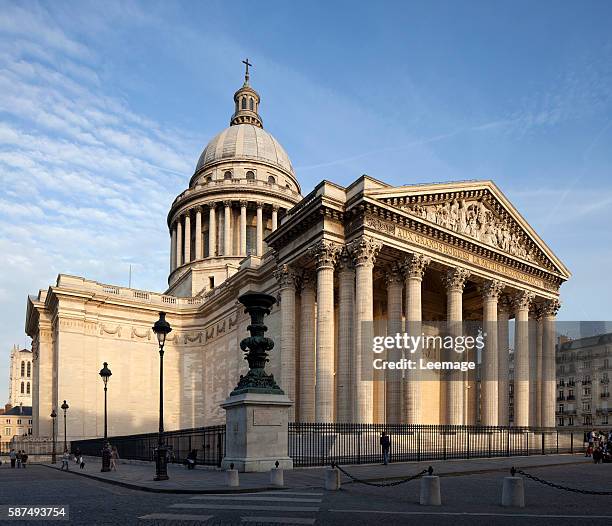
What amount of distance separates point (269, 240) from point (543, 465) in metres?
23.0

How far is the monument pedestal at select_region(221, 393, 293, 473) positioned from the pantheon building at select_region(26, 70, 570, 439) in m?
13.1

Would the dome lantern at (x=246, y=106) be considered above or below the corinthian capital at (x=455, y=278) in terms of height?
above

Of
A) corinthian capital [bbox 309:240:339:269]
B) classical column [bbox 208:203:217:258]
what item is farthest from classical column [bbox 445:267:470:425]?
classical column [bbox 208:203:217:258]

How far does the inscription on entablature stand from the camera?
3759cm

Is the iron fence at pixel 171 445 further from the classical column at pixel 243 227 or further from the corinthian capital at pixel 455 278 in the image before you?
the classical column at pixel 243 227

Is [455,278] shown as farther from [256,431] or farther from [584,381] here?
[584,381]

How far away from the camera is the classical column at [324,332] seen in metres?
36.0

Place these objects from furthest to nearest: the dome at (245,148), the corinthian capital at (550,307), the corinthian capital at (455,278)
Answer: the dome at (245,148)
the corinthian capital at (550,307)
the corinthian capital at (455,278)

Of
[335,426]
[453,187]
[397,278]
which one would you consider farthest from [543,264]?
[335,426]

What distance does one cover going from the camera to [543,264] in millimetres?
49938

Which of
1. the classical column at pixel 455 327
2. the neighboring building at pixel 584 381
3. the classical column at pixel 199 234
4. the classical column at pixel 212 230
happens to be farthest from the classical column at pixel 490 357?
the neighboring building at pixel 584 381

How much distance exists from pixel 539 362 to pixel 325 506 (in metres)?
40.3

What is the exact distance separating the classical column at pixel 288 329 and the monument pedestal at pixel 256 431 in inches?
687

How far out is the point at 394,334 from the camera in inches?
1531
